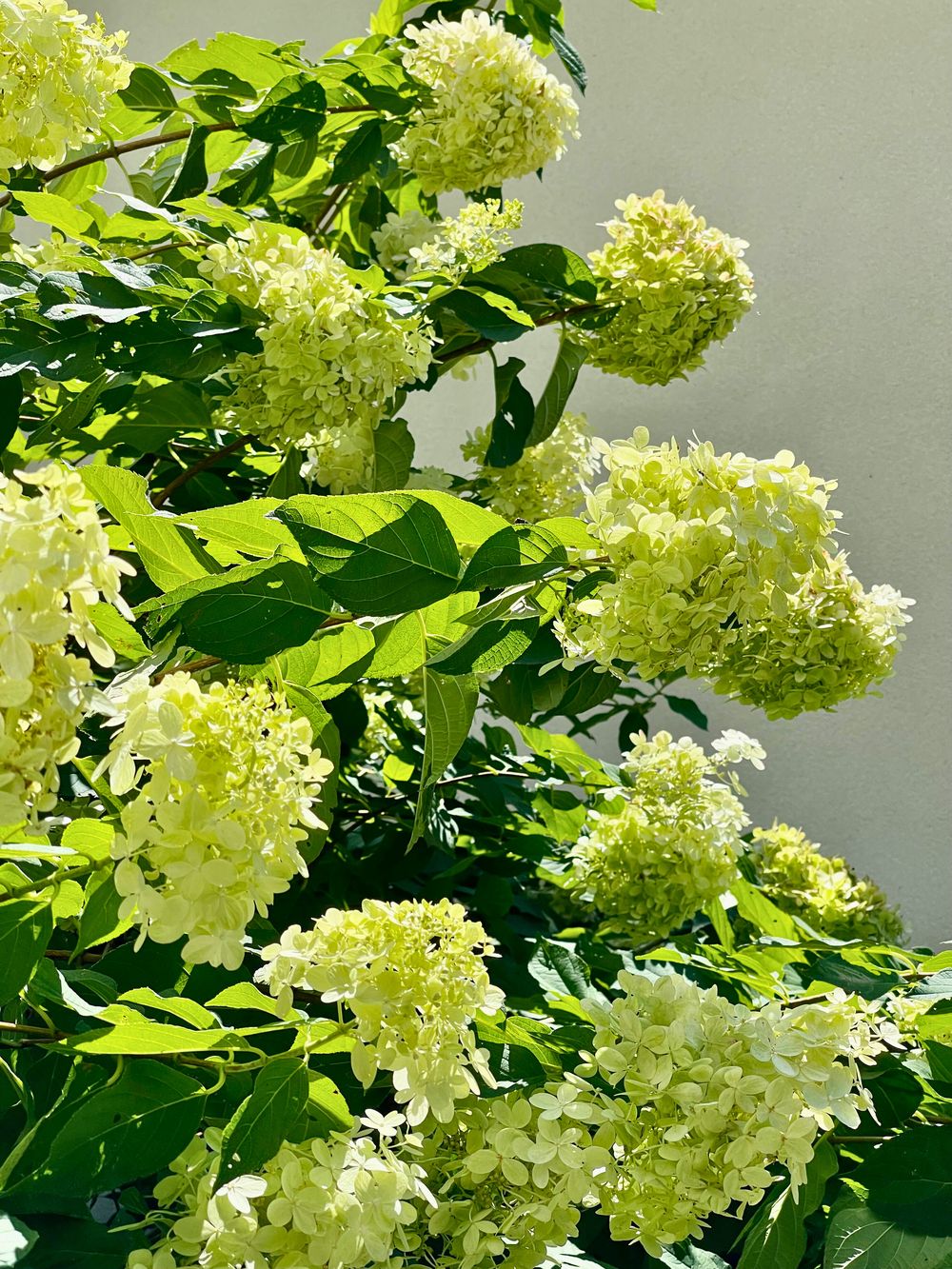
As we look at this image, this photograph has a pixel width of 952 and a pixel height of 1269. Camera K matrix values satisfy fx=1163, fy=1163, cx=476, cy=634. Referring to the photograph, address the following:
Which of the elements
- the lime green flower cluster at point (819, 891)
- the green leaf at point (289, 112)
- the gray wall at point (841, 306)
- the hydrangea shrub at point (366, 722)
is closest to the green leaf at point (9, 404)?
the hydrangea shrub at point (366, 722)

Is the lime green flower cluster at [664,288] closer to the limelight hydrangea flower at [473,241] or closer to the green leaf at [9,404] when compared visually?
the limelight hydrangea flower at [473,241]

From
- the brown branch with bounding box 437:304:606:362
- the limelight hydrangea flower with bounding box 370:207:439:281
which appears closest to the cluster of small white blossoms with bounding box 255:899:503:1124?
the brown branch with bounding box 437:304:606:362

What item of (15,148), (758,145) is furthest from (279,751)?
Result: (758,145)

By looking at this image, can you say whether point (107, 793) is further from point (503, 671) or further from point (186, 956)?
point (503, 671)

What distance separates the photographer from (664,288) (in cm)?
76

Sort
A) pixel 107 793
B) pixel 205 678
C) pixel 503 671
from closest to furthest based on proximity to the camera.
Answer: pixel 107 793 → pixel 205 678 → pixel 503 671

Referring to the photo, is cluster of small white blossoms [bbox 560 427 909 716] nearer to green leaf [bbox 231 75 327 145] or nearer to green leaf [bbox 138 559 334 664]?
green leaf [bbox 138 559 334 664]

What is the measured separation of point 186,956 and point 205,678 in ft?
0.53

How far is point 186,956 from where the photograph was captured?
1.17 ft

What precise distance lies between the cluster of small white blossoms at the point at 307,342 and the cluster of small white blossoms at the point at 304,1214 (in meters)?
0.38

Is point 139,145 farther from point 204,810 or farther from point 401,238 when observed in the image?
point 204,810

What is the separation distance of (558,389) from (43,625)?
603 millimetres

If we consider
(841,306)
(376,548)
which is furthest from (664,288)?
(841,306)

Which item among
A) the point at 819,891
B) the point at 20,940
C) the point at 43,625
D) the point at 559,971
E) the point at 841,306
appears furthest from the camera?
the point at 841,306
